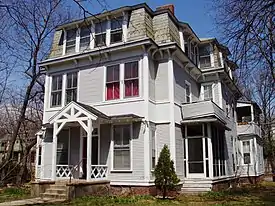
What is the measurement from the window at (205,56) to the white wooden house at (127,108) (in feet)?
9.52

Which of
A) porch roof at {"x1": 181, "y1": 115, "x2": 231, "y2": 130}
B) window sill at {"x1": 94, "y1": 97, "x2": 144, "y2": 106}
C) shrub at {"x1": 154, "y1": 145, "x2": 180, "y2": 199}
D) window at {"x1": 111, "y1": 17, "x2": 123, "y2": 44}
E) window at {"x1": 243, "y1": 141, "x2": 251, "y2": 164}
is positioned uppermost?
window at {"x1": 111, "y1": 17, "x2": 123, "y2": 44}

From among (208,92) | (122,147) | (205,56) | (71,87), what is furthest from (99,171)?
(205,56)

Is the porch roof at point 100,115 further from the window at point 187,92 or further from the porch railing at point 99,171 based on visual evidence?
the window at point 187,92

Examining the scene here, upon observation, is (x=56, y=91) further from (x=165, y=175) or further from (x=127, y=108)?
(x=165, y=175)

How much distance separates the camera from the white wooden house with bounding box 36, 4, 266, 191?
48.5 feet

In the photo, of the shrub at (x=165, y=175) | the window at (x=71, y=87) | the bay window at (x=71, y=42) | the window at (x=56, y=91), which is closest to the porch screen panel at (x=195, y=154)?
the shrub at (x=165, y=175)

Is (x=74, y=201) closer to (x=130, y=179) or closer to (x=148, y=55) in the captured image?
(x=130, y=179)

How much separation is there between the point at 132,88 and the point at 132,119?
1.73 metres

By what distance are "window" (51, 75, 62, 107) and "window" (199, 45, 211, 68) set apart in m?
9.28

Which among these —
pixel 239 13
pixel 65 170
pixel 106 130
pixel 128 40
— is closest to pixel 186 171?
pixel 106 130

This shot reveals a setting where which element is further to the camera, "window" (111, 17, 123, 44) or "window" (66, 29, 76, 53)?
"window" (66, 29, 76, 53)

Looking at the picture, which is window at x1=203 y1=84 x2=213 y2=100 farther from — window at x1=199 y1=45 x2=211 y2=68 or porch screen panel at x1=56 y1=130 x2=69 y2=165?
porch screen panel at x1=56 y1=130 x2=69 y2=165

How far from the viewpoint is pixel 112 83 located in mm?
15969

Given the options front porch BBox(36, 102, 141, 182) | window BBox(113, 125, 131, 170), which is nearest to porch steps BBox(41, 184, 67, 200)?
front porch BBox(36, 102, 141, 182)
